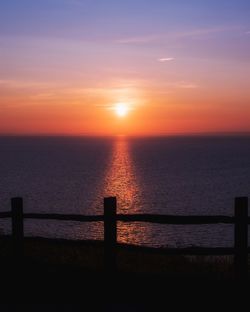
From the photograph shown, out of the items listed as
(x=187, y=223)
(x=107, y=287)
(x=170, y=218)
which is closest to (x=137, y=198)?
(x=170, y=218)

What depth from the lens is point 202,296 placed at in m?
8.12

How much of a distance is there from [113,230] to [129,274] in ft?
3.01

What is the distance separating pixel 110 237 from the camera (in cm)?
962

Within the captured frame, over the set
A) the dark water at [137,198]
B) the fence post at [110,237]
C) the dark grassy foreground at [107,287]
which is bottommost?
the dark water at [137,198]

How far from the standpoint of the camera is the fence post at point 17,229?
10453 mm

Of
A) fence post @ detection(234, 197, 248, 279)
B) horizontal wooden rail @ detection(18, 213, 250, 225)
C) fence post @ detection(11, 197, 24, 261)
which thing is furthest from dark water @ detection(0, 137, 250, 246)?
fence post @ detection(234, 197, 248, 279)

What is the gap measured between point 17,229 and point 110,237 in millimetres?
2255

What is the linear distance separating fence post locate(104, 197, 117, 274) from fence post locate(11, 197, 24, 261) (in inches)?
81.6

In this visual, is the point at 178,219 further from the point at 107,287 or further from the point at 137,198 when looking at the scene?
the point at 137,198

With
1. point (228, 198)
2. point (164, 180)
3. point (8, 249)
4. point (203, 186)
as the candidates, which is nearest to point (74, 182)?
point (164, 180)

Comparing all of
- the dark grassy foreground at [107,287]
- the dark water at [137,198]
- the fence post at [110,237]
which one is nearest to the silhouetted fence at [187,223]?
the fence post at [110,237]

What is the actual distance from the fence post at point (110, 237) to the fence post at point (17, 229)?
207 centimetres

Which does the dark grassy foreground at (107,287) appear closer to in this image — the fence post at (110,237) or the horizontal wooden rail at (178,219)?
the fence post at (110,237)

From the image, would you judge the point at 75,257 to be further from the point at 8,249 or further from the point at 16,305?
the point at 16,305
